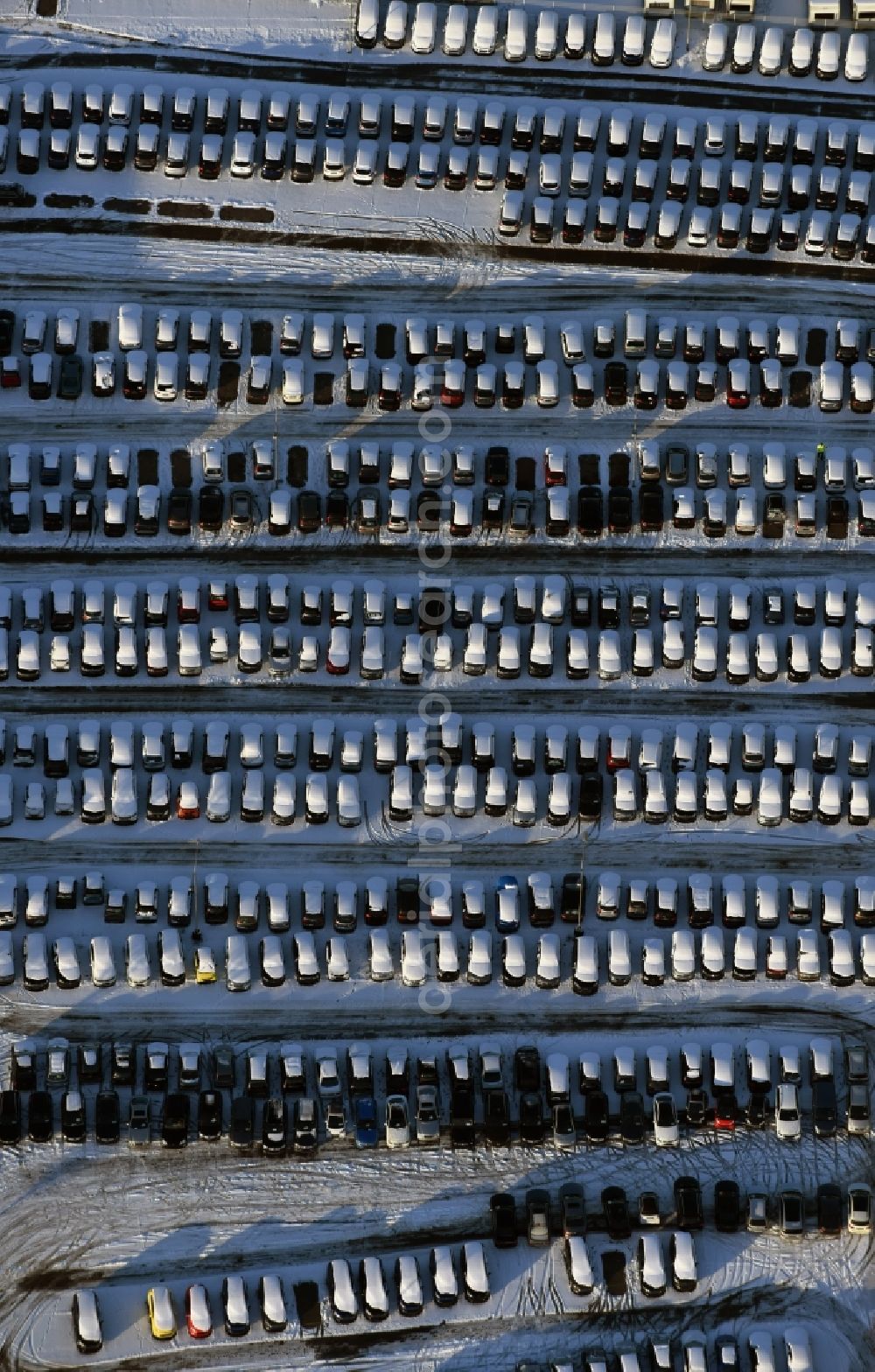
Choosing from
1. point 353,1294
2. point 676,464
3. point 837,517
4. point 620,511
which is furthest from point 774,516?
point 353,1294

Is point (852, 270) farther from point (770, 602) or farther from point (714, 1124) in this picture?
point (714, 1124)

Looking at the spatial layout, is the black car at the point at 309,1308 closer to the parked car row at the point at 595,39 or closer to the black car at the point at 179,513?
the black car at the point at 179,513

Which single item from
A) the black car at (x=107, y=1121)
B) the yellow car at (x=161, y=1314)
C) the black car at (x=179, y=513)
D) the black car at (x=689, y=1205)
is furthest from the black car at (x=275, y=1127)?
the black car at (x=179, y=513)

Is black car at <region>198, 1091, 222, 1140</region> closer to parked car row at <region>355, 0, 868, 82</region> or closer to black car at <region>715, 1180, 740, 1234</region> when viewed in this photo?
black car at <region>715, 1180, 740, 1234</region>

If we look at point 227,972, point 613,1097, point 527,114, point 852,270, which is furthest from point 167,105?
point 613,1097

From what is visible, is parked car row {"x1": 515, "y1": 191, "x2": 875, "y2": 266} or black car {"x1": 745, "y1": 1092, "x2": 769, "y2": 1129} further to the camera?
parked car row {"x1": 515, "y1": 191, "x2": 875, "y2": 266}

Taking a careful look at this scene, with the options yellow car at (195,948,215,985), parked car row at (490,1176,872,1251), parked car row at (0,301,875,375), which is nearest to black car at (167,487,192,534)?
parked car row at (0,301,875,375)
